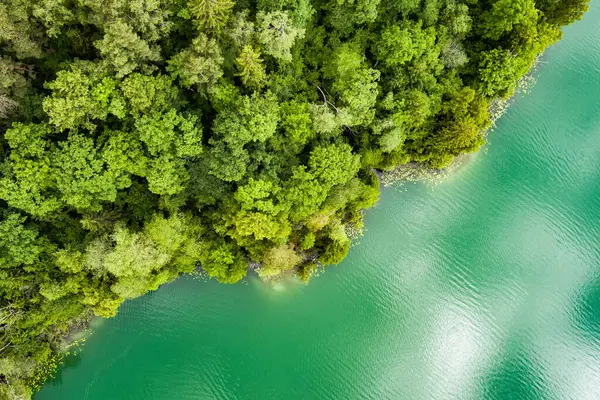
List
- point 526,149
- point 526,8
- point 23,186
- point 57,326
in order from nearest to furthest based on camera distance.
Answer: point 23,186 < point 526,8 < point 57,326 < point 526,149

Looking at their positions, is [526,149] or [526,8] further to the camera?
[526,149]

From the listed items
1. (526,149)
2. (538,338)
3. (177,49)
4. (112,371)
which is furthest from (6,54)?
(538,338)

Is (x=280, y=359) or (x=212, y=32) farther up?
(x=212, y=32)

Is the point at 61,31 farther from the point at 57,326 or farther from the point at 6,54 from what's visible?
the point at 57,326

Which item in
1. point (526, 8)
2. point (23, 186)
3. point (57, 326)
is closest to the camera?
point (23, 186)

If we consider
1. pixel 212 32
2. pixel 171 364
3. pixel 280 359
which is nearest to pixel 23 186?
Result: pixel 212 32

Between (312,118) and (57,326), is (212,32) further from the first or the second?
(57,326)

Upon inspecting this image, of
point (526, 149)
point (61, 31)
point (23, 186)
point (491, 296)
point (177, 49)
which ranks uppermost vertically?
point (61, 31)
